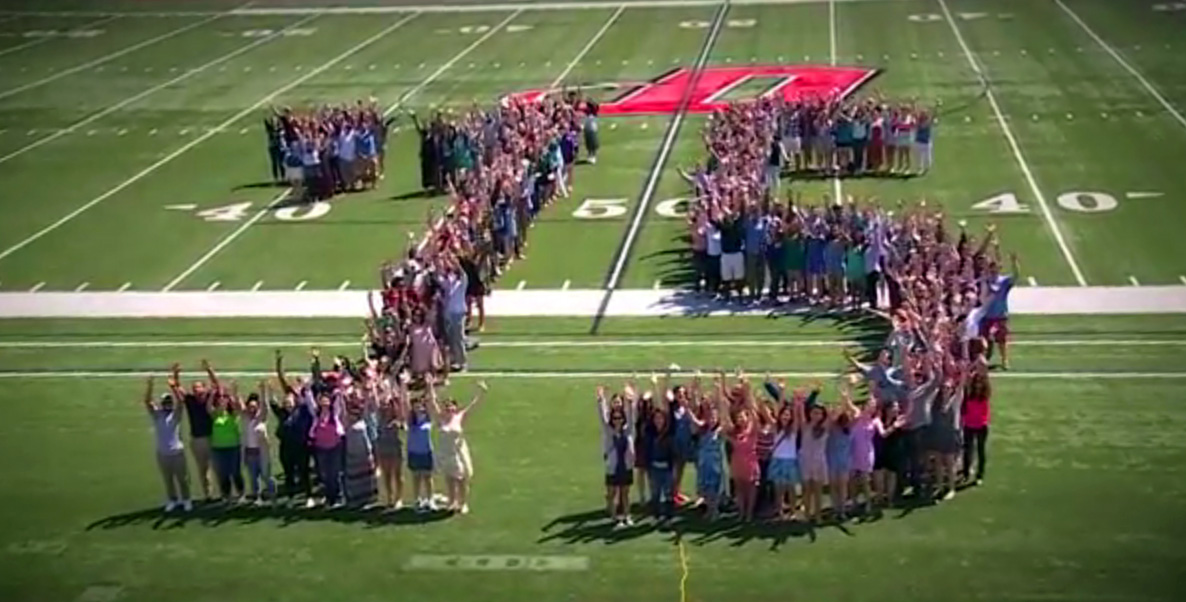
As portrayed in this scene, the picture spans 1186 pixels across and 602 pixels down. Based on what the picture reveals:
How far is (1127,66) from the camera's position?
1569 inches

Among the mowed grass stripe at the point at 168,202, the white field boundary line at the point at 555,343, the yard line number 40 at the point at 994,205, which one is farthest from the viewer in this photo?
the yard line number 40 at the point at 994,205

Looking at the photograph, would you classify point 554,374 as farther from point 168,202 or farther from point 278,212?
point 168,202

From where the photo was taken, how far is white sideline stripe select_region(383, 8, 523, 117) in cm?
3844

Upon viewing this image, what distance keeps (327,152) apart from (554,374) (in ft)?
35.6

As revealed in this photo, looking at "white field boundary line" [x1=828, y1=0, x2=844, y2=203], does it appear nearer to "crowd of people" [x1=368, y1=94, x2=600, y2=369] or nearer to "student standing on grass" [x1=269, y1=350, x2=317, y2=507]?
"crowd of people" [x1=368, y1=94, x2=600, y2=369]

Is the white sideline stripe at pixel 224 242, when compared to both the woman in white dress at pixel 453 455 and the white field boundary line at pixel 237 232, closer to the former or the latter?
the white field boundary line at pixel 237 232

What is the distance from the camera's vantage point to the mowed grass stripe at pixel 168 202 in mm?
25938

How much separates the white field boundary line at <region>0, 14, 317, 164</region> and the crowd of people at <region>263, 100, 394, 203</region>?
6259 mm

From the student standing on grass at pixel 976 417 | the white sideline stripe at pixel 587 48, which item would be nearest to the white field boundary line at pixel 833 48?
the white sideline stripe at pixel 587 48

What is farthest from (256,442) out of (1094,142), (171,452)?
(1094,142)

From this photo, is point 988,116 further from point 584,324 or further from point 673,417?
point 673,417

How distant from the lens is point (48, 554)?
15.0m

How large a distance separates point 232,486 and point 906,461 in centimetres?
544

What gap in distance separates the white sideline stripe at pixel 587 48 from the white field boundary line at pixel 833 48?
555 cm
